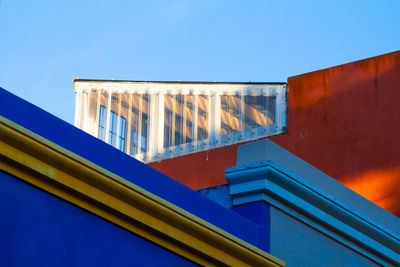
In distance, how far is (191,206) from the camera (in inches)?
248

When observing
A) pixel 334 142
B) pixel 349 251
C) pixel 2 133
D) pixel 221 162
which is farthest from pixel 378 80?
pixel 2 133

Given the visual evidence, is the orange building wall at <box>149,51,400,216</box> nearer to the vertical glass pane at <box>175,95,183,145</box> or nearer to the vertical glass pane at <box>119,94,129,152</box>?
the vertical glass pane at <box>175,95,183,145</box>

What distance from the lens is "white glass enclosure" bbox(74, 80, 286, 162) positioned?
1347 cm

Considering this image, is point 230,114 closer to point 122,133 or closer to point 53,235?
point 122,133

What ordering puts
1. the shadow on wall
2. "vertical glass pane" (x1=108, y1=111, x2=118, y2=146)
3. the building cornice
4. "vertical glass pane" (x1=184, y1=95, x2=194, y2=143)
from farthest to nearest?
"vertical glass pane" (x1=184, y1=95, x2=194, y2=143) → "vertical glass pane" (x1=108, y1=111, x2=118, y2=146) → the shadow on wall → the building cornice

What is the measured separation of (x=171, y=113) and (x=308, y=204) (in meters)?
6.97

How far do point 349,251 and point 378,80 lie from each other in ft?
17.4

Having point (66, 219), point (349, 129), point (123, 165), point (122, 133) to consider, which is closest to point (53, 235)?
point (66, 219)

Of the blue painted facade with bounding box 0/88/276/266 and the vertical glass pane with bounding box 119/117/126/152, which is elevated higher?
the vertical glass pane with bounding box 119/117/126/152

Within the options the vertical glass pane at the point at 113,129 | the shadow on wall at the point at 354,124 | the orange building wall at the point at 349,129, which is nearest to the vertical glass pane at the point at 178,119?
the orange building wall at the point at 349,129

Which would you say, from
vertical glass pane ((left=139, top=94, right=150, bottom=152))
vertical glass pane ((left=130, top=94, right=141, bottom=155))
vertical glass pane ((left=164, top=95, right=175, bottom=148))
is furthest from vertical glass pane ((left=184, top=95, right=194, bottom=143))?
vertical glass pane ((left=130, top=94, right=141, bottom=155))

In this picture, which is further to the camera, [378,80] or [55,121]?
[378,80]

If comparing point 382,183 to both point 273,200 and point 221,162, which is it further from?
point 273,200

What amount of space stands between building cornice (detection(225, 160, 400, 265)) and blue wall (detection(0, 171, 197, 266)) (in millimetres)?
1814
